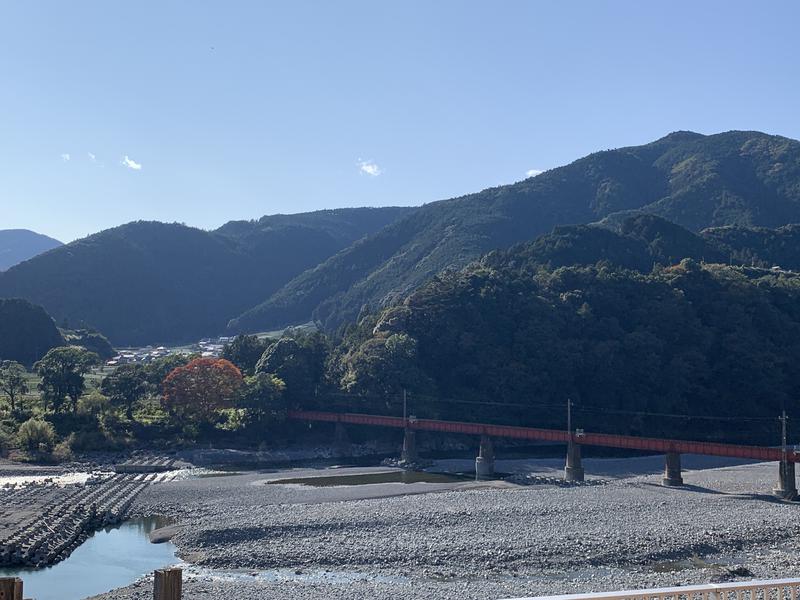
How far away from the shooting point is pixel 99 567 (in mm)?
33406

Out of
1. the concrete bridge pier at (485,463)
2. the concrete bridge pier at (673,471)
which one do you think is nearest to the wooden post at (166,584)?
the concrete bridge pier at (673,471)

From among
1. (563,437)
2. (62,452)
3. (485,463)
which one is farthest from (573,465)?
(62,452)

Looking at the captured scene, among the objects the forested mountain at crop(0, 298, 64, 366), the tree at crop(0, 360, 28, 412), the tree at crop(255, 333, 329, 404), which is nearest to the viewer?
the tree at crop(0, 360, 28, 412)

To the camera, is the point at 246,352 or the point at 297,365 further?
the point at 246,352

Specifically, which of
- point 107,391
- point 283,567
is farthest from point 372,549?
point 107,391

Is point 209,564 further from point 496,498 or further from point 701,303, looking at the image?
point 701,303

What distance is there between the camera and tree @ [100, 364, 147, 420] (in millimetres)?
73562

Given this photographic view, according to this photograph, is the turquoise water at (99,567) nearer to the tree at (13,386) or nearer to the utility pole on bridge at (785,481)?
the utility pole on bridge at (785,481)

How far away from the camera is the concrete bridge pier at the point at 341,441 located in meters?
73.6

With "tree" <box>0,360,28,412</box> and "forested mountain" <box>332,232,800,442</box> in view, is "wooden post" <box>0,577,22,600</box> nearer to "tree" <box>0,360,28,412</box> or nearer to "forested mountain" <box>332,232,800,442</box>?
"forested mountain" <box>332,232,800,442</box>

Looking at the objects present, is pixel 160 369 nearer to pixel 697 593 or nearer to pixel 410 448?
pixel 410 448

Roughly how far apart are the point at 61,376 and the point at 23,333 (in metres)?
54.4

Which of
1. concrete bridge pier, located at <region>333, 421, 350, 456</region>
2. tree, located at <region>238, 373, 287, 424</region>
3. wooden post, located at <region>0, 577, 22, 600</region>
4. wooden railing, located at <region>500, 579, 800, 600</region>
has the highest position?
wooden post, located at <region>0, 577, 22, 600</region>

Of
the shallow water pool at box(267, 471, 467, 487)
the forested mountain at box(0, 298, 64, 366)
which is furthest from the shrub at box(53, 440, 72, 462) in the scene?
the forested mountain at box(0, 298, 64, 366)
